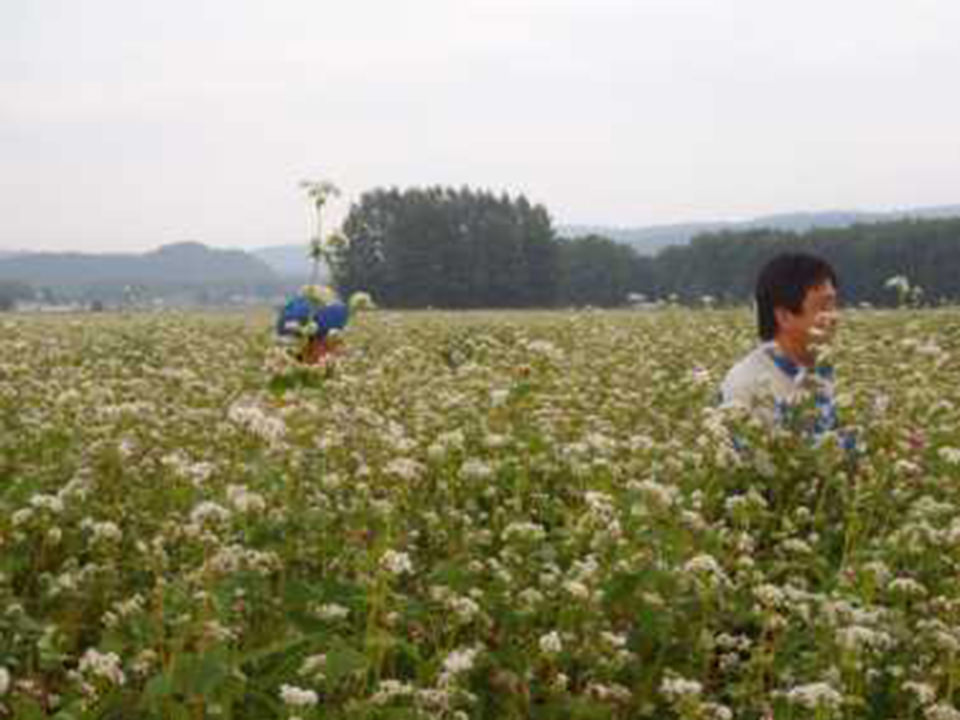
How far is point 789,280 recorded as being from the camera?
7590mm

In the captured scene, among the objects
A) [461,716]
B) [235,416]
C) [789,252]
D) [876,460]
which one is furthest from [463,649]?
[789,252]

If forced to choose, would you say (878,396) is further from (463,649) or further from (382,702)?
(382,702)

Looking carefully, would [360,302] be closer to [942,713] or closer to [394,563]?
[394,563]

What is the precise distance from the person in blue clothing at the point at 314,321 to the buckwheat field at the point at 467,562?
0.21m

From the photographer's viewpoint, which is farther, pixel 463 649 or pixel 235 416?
pixel 235 416

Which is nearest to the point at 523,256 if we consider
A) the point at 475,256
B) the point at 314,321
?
the point at 475,256

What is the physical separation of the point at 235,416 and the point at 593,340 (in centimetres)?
1062

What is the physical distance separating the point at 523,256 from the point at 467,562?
66.5 metres

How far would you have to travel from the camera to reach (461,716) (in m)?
3.59

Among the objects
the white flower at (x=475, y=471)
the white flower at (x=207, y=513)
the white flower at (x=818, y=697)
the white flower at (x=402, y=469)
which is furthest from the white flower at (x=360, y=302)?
the white flower at (x=818, y=697)

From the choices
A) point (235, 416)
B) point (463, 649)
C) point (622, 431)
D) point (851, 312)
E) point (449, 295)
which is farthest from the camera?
point (449, 295)

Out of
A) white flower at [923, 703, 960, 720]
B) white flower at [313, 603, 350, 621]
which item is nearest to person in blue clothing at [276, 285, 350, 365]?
white flower at [313, 603, 350, 621]

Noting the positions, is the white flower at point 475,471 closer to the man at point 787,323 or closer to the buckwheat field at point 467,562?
the buckwheat field at point 467,562

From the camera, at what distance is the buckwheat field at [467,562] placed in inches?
148
